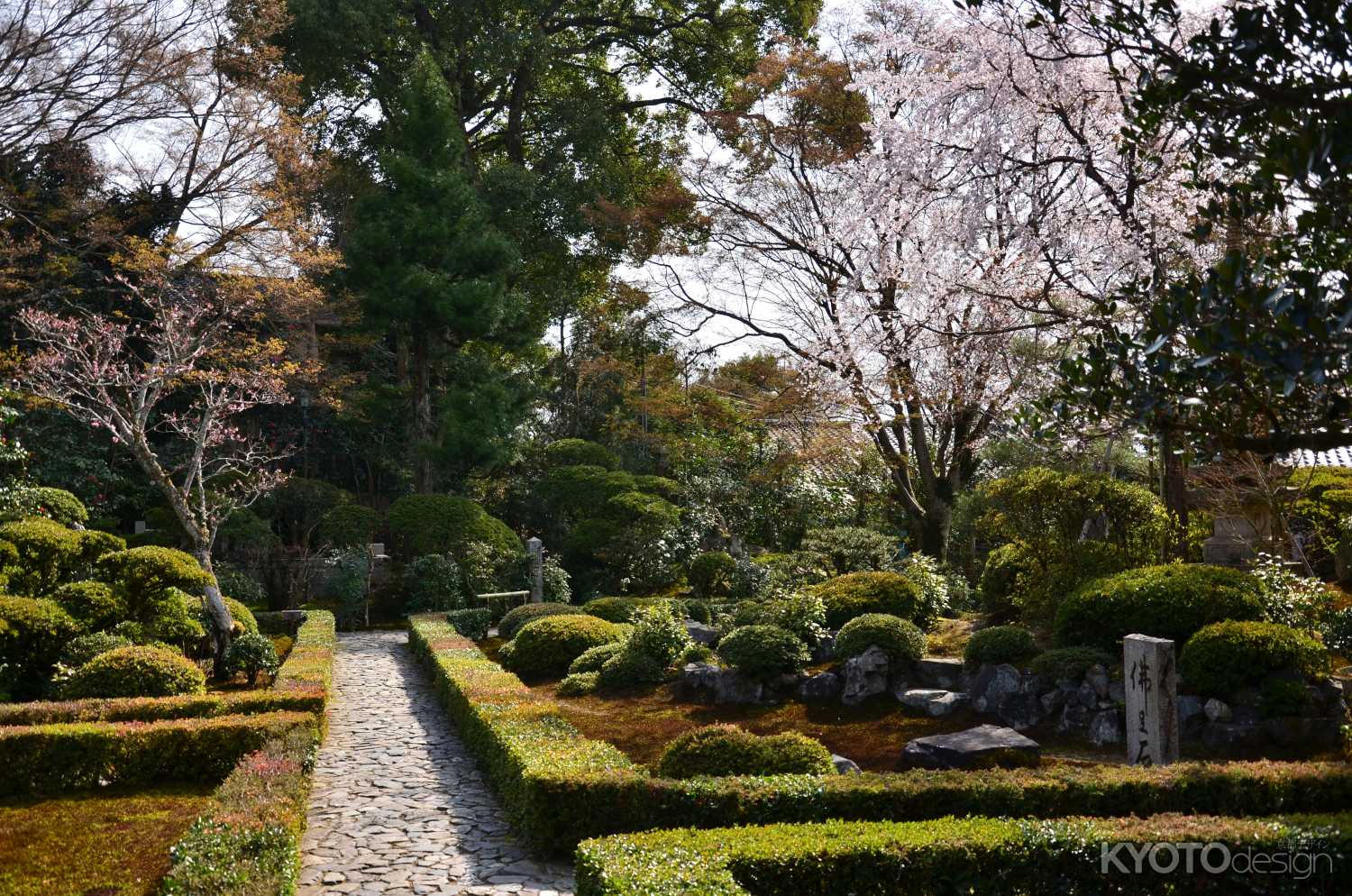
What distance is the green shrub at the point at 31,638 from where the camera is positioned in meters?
9.89

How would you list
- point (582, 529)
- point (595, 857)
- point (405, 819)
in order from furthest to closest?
point (582, 529)
point (405, 819)
point (595, 857)

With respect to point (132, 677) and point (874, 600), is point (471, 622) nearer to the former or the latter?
point (132, 677)

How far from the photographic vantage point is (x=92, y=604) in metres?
10.6

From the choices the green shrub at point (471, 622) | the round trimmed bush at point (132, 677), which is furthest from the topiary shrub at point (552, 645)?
the round trimmed bush at point (132, 677)

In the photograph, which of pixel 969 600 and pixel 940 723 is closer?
pixel 940 723

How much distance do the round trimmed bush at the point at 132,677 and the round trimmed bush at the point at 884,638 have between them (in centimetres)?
640

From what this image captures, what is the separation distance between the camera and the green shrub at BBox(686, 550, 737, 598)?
17703 millimetres

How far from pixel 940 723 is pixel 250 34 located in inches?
738

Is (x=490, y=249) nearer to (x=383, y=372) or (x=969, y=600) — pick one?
(x=383, y=372)

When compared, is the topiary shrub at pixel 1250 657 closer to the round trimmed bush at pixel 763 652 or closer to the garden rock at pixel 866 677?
the garden rock at pixel 866 677

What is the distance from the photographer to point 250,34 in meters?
20.1

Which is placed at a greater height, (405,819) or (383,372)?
(383,372)

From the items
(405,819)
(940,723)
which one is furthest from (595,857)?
(940,723)

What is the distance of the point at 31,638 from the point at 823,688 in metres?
7.92
